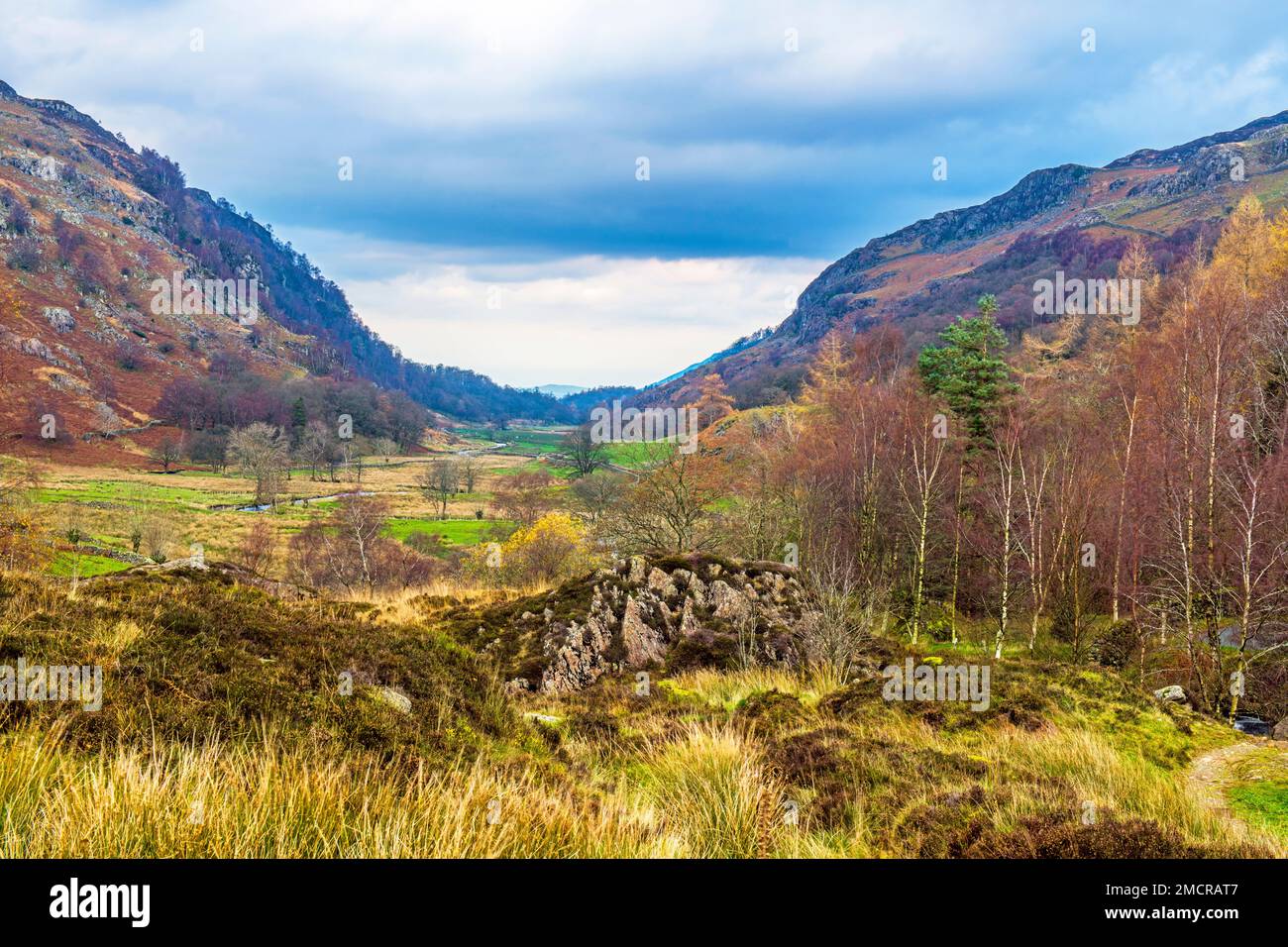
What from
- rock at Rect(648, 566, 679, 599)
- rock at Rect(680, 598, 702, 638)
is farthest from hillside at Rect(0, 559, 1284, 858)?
rock at Rect(648, 566, 679, 599)

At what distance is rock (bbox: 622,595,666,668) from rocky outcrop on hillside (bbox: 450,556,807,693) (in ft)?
0.07

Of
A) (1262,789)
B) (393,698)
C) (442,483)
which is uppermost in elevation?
(393,698)

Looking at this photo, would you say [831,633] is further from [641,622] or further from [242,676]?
[242,676]

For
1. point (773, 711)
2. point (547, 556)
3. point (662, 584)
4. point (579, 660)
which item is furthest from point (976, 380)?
point (773, 711)

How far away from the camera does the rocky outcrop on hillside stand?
13.1 meters

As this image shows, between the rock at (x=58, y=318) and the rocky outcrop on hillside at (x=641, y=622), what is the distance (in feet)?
600

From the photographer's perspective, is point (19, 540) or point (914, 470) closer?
point (19, 540)

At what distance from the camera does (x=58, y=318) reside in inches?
5600

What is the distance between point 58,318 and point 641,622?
189 m

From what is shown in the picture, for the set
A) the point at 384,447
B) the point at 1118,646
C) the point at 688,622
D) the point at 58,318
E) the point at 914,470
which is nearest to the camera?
the point at 688,622

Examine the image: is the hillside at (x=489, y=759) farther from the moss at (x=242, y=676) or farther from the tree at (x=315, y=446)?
the tree at (x=315, y=446)

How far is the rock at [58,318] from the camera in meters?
141
